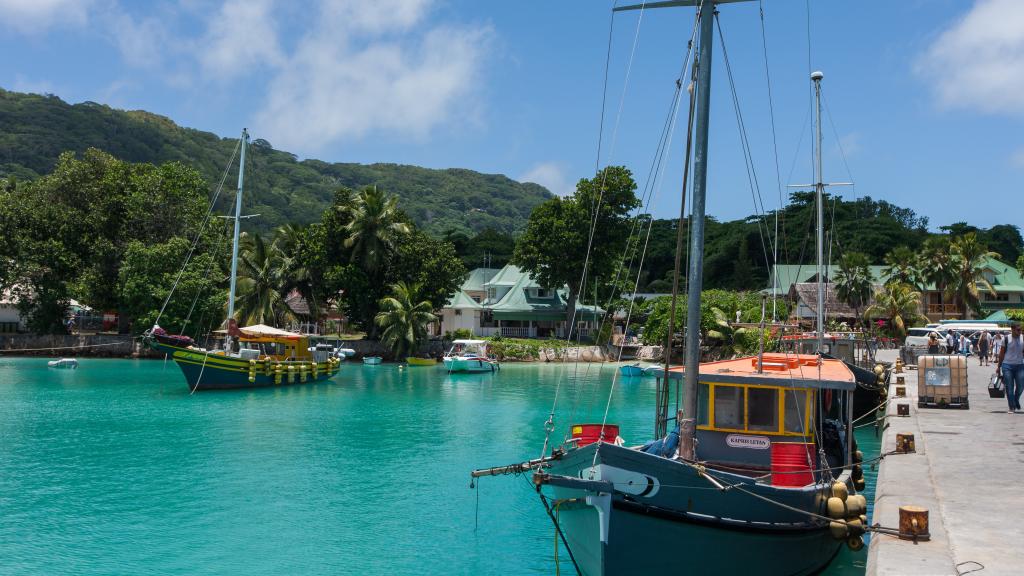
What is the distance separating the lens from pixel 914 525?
28.3 feet

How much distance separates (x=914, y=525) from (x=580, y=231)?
55.7 m

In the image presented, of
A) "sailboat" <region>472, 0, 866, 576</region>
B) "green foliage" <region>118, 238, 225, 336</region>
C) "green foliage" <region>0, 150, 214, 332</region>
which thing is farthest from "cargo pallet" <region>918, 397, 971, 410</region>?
"green foliage" <region>0, 150, 214, 332</region>

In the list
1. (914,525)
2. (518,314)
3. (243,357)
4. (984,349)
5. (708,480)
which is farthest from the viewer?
(518,314)

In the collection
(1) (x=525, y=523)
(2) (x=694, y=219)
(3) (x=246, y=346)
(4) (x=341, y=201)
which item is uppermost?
(4) (x=341, y=201)

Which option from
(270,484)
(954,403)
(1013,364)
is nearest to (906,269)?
(954,403)

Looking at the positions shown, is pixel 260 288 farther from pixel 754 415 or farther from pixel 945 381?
pixel 754 415

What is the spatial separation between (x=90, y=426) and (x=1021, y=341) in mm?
29408

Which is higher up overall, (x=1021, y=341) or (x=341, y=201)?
(x=341, y=201)

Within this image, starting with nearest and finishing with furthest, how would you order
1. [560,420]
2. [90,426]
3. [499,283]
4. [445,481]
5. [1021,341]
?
[1021,341] < [445,481] < [90,426] < [560,420] < [499,283]

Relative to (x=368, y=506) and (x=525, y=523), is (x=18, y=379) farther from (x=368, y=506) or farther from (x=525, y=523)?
(x=525, y=523)

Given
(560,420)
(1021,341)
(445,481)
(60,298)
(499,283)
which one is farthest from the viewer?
(499,283)

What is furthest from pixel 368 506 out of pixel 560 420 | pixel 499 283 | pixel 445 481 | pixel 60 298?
pixel 499 283

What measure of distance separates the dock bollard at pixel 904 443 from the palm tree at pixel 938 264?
174ft

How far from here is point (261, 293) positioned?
61188 millimetres
